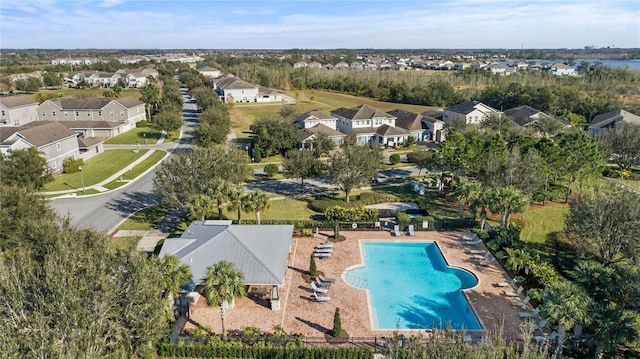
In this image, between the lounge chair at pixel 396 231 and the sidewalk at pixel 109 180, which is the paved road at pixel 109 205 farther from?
the lounge chair at pixel 396 231

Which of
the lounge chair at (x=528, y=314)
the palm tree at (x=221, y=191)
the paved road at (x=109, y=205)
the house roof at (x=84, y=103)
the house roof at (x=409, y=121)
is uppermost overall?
the house roof at (x=84, y=103)

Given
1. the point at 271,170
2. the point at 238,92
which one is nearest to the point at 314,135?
the point at 271,170

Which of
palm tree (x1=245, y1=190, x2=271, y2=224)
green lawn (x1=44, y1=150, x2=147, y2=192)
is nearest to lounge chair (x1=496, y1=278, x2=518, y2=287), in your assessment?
palm tree (x1=245, y1=190, x2=271, y2=224)

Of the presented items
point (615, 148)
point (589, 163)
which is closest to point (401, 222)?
point (589, 163)

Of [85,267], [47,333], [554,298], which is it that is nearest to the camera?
[47,333]

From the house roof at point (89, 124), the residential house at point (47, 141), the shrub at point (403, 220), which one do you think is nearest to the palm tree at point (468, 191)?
the shrub at point (403, 220)

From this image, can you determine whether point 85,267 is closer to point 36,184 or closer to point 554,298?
point 554,298
